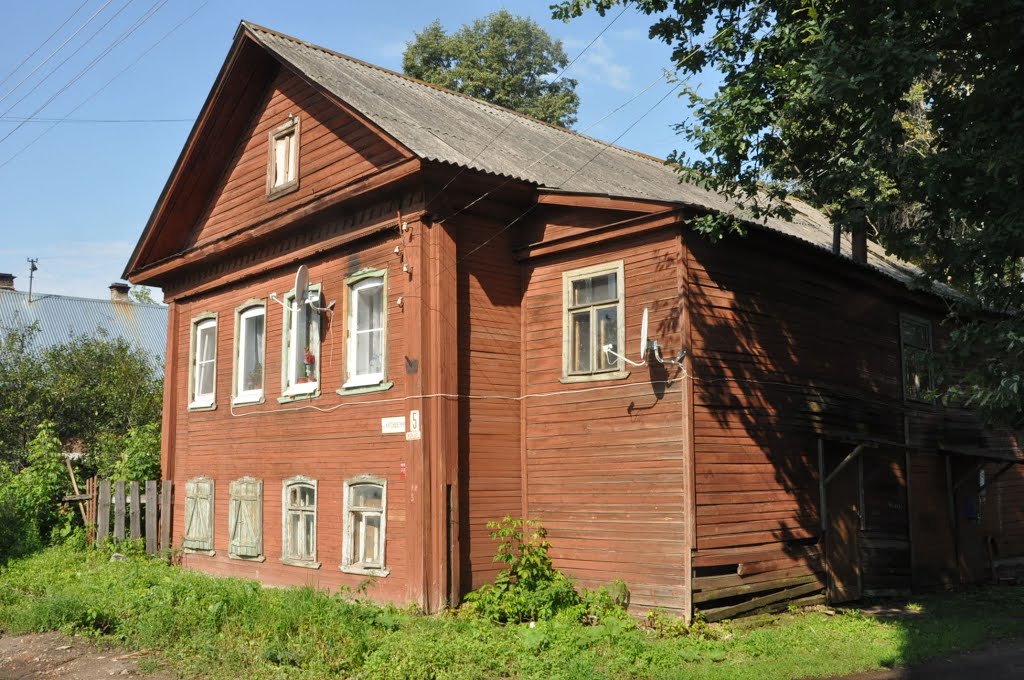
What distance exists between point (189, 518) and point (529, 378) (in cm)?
814

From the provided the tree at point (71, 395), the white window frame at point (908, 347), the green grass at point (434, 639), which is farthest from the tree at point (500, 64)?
the green grass at point (434, 639)

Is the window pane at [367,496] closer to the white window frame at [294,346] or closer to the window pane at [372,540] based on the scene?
the window pane at [372,540]

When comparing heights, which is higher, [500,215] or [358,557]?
[500,215]

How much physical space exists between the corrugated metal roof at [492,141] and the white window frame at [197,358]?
17.1 feet

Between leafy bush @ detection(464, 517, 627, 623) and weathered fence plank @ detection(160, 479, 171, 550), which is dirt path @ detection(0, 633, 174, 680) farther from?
weathered fence plank @ detection(160, 479, 171, 550)

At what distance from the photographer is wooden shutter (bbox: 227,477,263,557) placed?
52.3 ft

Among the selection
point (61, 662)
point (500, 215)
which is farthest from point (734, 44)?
point (61, 662)

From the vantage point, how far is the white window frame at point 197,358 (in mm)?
18109

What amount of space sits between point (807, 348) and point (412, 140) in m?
6.35

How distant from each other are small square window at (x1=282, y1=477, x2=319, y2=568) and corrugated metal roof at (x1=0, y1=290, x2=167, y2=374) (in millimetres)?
25040

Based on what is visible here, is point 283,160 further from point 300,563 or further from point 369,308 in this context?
point 300,563

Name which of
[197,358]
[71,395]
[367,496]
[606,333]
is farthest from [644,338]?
[71,395]

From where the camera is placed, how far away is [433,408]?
1254 centimetres

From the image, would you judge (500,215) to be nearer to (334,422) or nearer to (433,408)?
(433,408)
